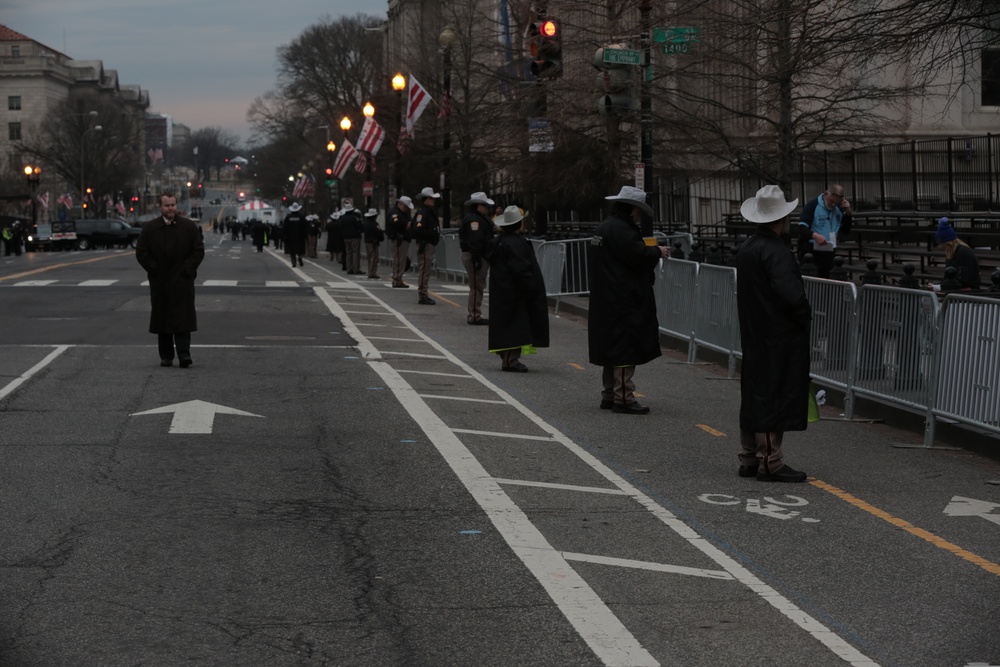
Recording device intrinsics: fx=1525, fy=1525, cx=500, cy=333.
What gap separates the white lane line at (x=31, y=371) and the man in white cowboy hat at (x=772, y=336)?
7.12 m

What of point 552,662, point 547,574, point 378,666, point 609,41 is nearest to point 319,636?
point 378,666

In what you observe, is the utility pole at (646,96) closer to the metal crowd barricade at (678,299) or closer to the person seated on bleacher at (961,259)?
the metal crowd barricade at (678,299)

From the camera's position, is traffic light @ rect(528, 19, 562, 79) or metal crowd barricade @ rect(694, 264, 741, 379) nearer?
metal crowd barricade @ rect(694, 264, 741, 379)

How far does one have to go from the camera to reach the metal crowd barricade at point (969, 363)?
11070 mm

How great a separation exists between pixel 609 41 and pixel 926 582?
54.6ft

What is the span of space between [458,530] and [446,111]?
3104 cm

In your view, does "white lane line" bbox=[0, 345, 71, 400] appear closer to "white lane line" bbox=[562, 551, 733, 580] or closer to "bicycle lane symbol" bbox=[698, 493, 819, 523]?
"bicycle lane symbol" bbox=[698, 493, 819, 523]

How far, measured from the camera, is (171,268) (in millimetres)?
16422

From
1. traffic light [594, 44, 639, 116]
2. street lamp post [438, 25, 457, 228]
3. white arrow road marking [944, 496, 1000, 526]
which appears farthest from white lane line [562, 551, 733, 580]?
street lamp post [438, 25, 457, 228]

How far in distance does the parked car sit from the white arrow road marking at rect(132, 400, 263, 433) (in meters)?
79.6

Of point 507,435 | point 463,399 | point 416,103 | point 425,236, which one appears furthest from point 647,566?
point 416,103

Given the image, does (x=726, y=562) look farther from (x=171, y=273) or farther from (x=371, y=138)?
(x=371, y=138)

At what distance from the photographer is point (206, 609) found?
6.62 metres

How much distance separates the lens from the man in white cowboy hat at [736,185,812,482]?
32.6 ft
